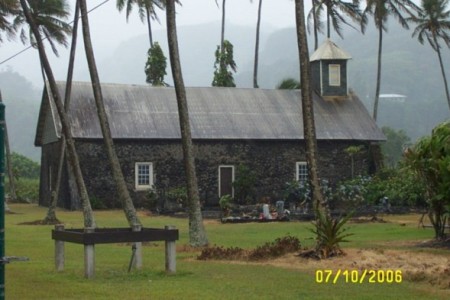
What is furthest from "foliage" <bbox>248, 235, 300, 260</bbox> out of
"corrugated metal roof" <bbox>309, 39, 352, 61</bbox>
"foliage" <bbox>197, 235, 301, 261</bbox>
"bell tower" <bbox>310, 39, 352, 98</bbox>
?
"corrugated metal roof" <bbox>309, 39, 352, 61</bbox>

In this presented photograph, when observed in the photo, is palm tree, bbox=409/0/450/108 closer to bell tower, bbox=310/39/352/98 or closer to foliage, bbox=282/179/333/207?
bell tower, bbox=310/39/352/98

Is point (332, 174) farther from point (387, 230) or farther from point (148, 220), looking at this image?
point (387, 230)

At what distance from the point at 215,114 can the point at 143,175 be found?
16.1 ft

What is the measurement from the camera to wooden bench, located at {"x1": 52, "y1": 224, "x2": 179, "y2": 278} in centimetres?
1440

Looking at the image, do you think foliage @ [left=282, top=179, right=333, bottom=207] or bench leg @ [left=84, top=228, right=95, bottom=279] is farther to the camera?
foliage @ [left=282, top=179, right=333, bottom=207]

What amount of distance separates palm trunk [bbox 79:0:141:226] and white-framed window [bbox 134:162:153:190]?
58.8 feet

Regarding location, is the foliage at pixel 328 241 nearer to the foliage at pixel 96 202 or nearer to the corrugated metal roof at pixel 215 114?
the corrugated metal roof at pixel 215 114

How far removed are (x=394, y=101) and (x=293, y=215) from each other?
4668 inches

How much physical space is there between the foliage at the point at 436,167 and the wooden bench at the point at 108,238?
714 centimetres

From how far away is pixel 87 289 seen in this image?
13195mm

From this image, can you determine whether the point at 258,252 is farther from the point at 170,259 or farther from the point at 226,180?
the point at 226,180

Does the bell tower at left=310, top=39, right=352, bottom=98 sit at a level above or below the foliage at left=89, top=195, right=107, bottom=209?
above

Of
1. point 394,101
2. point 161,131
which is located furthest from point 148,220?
point 394,101

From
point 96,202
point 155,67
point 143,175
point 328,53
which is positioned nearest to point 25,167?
point 155,67
